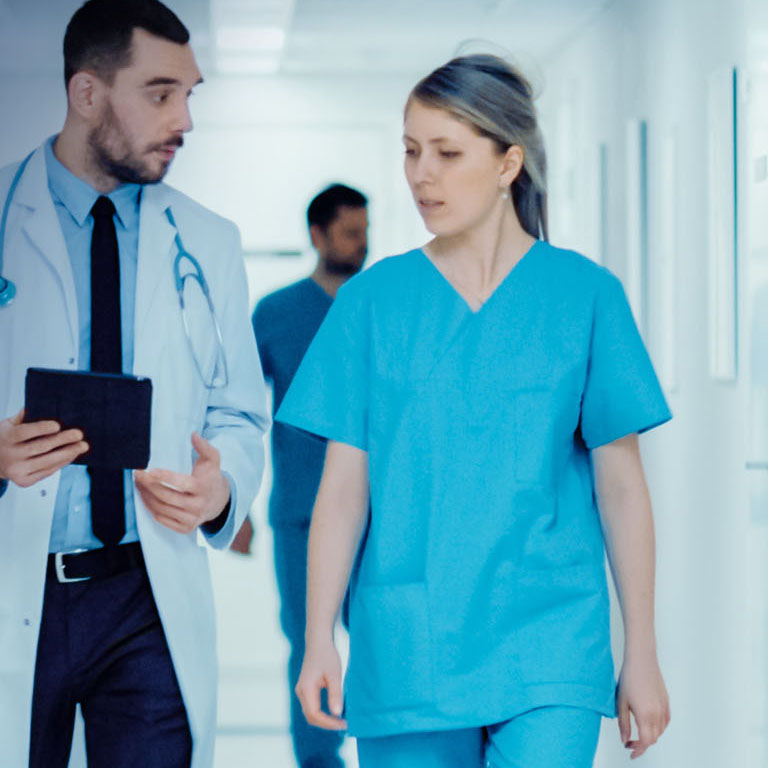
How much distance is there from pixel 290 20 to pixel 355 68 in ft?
0.72

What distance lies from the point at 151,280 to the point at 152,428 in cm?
21

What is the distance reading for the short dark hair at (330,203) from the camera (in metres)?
2.49

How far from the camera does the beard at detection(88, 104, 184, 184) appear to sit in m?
1.85

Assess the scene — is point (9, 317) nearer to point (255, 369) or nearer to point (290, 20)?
point (255, 369)

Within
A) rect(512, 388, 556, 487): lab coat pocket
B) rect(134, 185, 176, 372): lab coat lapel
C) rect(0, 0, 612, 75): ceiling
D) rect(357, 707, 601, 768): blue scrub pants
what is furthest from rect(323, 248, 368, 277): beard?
rect(357, 707, 601, 768): blue scrub pants

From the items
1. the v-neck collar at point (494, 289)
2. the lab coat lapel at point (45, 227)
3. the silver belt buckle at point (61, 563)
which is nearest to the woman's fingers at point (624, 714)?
the v-neck collar at point (494, 289)

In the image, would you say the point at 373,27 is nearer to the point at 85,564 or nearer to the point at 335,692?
the point at 85,564

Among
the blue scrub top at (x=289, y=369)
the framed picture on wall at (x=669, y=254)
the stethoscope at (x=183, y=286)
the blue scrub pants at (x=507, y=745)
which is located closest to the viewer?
the blue scrub pants at (x=507, y=745)

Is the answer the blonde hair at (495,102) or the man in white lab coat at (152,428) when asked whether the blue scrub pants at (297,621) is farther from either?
the blonde hair at (495,102)

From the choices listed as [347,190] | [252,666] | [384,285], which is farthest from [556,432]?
[252,666]

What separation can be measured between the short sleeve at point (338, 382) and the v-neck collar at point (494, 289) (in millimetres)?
98

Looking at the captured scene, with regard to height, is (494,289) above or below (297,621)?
above

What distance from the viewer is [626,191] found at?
3.16m

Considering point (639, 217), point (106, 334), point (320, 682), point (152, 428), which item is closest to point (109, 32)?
point (106, 334)
